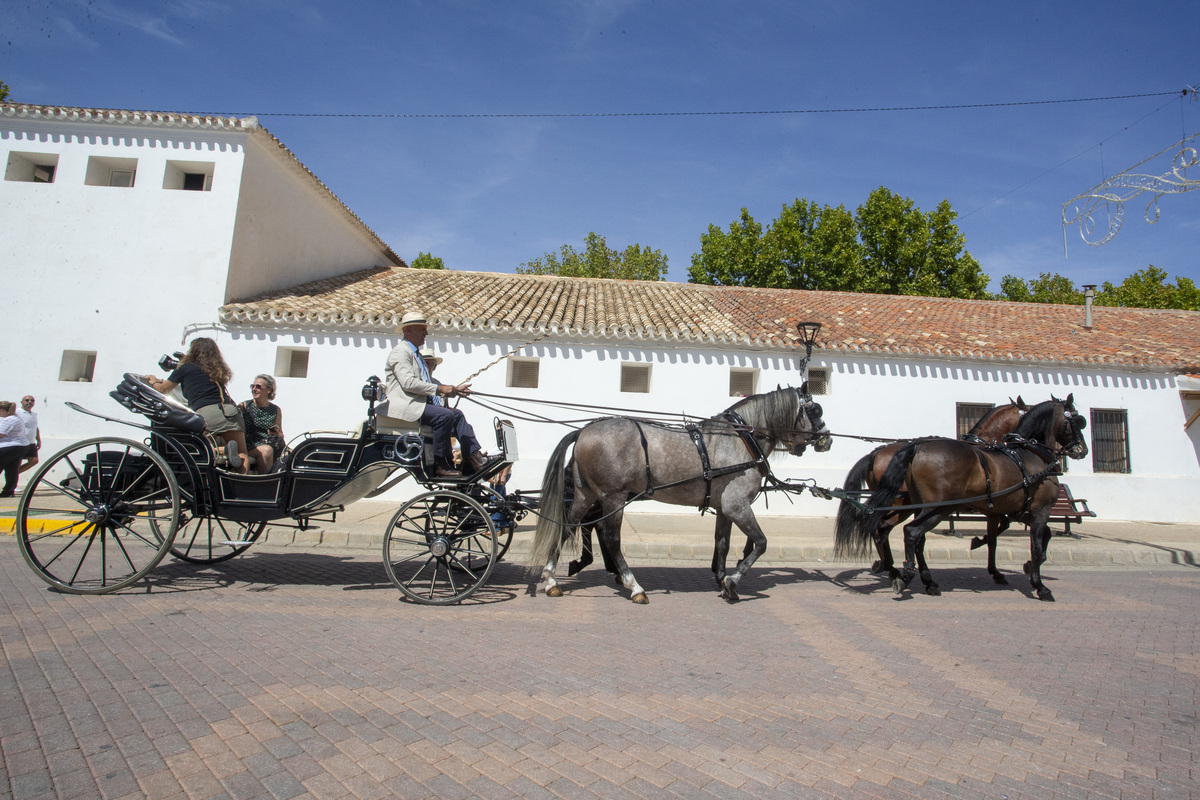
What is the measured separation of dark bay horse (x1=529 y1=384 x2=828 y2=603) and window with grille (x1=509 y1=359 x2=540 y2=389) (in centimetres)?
718

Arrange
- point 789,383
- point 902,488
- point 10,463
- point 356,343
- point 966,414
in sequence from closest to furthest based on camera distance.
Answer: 1. point 902,488
2. point 10,463
3. point 356,343
4. point 789,383
5. point 966,414

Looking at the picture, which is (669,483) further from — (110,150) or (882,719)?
(110,150)

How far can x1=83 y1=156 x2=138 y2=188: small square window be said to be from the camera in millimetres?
13391

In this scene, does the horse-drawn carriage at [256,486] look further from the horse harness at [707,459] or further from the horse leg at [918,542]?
the horse leg at [918,542]

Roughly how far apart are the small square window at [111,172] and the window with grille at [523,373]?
8459 millimetres

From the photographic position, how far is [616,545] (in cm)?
600

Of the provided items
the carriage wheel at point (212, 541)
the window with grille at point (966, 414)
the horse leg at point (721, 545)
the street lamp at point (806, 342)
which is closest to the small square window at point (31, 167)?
the carriage wheel at point (212, 541)

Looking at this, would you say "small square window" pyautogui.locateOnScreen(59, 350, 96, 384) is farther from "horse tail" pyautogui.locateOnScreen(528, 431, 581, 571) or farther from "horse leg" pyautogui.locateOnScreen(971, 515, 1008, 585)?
"horse leg" pyautogui.locateOnScreen(971, 515, 1008, 585)

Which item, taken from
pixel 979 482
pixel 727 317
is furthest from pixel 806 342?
pixel 727 317

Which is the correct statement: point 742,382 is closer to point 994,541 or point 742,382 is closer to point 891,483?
point 994,541

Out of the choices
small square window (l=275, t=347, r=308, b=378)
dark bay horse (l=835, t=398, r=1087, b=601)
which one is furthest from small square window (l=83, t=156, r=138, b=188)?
dark bay horse (l=835, t=398, r=1087, b=601)

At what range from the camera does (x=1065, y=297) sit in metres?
33.0

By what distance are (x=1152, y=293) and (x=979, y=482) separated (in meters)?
32.1

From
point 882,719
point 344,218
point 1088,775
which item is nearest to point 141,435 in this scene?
point 344,218
